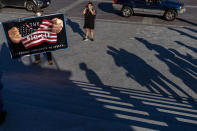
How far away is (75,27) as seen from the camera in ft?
41.9

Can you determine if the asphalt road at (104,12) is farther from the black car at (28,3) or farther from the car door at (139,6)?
the car door at (139,6)

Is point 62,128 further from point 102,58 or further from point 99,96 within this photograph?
point 102,58

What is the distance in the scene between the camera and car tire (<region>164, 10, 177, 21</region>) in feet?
44.5

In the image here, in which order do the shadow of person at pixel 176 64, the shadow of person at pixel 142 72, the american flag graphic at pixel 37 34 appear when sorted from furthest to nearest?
the shadow of person at pixel 176 64 → the american flag graphic at pixel 37 34 → the shadow of person at pixel 142 72

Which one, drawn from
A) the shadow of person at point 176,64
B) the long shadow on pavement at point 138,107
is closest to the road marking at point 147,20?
the shadow of person at point 176,64

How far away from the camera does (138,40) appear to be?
11.0 metres

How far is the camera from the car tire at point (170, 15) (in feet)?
44.5

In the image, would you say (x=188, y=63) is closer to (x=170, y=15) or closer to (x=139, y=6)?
(x=170, y=15)

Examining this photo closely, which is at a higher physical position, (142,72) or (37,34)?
(37,34)

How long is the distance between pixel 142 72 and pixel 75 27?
6.37 m

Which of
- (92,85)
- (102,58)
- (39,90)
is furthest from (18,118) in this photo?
(102,58)

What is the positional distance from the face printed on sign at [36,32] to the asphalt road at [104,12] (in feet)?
24.7

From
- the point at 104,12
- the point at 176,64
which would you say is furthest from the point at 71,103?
the point at 104,12

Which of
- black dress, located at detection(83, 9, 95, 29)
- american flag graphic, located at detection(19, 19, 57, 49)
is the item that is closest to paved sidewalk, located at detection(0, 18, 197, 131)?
black dress, located at detection(83, 9, 95, 29)
